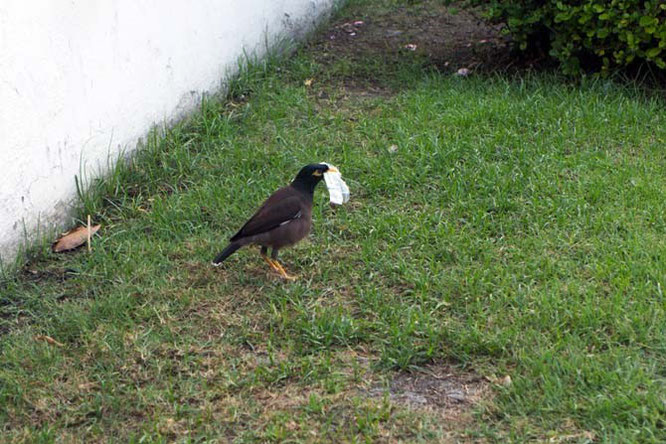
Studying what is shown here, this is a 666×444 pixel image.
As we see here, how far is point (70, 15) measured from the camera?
5.29 metres

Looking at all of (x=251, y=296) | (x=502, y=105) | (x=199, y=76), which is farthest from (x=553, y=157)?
(x=199, y=76)

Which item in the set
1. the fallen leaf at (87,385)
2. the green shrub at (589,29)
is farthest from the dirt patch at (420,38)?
the fallen leaf at (87,385)

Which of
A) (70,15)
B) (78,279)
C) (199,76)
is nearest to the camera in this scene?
(78,279)

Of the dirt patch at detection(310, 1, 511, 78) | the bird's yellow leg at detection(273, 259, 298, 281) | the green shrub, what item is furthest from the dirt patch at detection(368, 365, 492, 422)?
the dirt patch at detection(310, 1, 511, 78)

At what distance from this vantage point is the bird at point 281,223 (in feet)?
15.4

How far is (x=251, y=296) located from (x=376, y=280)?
694mm

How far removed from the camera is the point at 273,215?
15.4 ft

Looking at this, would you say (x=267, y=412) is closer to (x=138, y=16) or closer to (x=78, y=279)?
(x=78, y=279)

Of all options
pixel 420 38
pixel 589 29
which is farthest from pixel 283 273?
pixel 420 38

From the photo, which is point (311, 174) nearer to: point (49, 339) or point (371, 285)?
point (371, 285)

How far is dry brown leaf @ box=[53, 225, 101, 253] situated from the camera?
17.1ft

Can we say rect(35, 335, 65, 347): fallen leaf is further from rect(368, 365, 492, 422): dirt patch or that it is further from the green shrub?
the green shrub

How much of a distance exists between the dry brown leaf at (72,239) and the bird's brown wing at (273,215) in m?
1.11

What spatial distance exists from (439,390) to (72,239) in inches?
102
